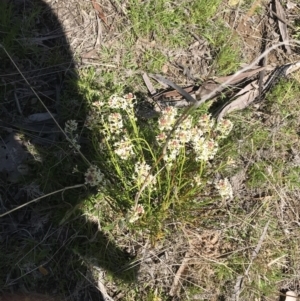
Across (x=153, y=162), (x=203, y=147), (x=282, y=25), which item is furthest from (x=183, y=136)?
(x=282, y=25)

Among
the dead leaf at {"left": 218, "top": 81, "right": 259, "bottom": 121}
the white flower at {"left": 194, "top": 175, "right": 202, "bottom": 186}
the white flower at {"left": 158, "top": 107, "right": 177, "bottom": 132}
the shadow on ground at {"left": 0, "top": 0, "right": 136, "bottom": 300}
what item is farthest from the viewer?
the dead leaf at {"left": 218, "top": 81, "right": 259, "bottom": 121}

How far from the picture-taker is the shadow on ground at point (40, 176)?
2420 millimetres

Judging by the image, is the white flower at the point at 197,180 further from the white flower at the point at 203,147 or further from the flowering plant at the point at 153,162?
the white flower at the point at 203,147

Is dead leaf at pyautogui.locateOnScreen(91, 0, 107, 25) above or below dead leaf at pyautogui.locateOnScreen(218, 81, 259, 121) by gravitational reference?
above

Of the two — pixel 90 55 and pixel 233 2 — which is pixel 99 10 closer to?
pixel 90 55

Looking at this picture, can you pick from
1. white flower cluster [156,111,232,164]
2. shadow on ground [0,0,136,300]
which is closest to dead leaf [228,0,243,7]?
shadow on ground [0,0,136,300]

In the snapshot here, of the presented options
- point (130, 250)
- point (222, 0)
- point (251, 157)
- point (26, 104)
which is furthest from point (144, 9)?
point (130, 250)

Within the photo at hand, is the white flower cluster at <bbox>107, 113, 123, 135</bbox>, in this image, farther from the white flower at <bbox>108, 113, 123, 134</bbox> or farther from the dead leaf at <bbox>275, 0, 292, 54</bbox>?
the dead leaf at <bbox>275, 0, 292, 54</bbox>

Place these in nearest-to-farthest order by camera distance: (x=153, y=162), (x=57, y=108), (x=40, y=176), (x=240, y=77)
→ 1. (x=153, y=162)
2. (x=40, y=176)
3. (x=57, y=108)
4. (x=240, y=77)

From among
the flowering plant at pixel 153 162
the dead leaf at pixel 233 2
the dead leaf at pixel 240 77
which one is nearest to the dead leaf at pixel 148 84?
the flowering plant at pixel 153 162

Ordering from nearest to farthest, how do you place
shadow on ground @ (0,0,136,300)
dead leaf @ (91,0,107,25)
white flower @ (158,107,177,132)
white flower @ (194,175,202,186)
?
white flower @ (158,107,177,132) → white flower @ (194,175,202,186) → shadow on ground @ (0,0,136,300) → dead leaf @ (91,0,107,25)

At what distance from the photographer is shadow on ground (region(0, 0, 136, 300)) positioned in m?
2.42

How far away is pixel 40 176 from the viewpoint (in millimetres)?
2521

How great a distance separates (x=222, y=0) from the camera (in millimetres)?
2924
